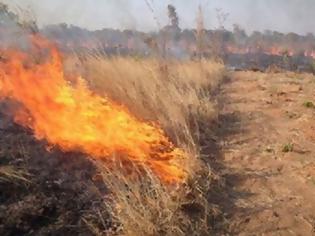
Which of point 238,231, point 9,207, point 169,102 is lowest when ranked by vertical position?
point 238,231

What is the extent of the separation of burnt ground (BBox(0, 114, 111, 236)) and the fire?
0.22 m

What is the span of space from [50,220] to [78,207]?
26 centimetres

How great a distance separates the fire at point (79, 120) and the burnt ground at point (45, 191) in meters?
0.22

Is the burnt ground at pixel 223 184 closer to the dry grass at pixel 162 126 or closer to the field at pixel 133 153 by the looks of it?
the field at pixel 133 153

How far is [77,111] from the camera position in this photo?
17.5ft

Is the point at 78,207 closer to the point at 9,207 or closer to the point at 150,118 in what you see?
the point at 9,207

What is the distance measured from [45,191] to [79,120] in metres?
1.27

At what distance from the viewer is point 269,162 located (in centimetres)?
508

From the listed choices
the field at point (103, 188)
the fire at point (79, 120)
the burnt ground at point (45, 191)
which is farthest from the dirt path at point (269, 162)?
the burnt ground at point (45, 191)

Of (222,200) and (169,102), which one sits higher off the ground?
(169,102)

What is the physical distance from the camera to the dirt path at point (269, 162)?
381cm

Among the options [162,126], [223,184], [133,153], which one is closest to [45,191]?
[133,153]

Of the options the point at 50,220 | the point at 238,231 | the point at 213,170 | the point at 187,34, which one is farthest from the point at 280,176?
the point at 187,34

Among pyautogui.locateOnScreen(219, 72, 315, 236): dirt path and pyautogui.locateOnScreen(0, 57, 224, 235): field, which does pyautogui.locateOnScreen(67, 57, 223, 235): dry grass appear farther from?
pyautogui.locateOnScreen(219, 72, 315, 236): dirt path
